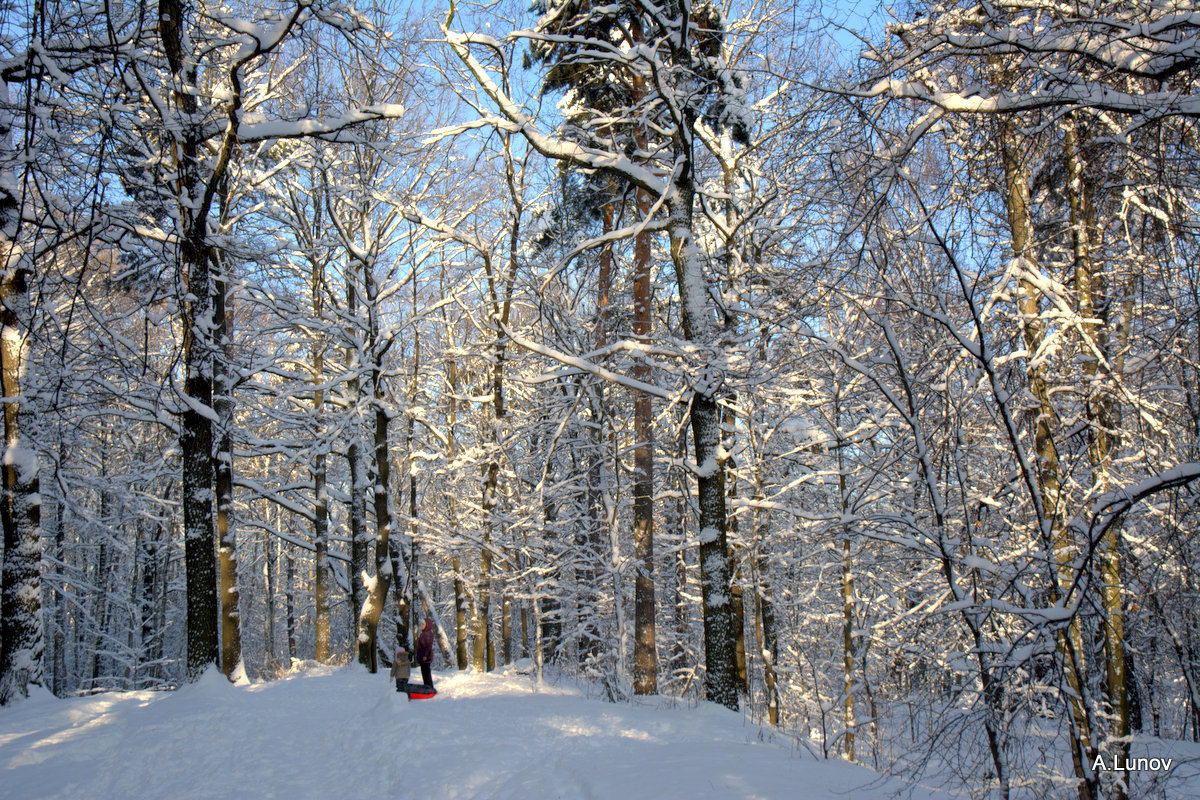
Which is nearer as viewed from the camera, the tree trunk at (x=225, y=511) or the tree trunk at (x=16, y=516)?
the tree trunk at (x=16, y=516)

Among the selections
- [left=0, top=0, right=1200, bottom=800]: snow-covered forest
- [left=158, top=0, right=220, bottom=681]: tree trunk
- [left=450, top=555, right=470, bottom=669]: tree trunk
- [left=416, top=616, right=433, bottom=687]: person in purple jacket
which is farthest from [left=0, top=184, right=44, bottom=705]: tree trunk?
[left=450, top=555, right=470, bottom=669]: tree trunk

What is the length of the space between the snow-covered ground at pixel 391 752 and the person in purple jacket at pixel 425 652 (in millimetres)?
2058

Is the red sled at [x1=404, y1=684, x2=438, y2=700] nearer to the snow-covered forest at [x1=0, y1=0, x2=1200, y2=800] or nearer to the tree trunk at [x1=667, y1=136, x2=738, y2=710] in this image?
the snow-covered forest at [x1=0, y1=0, x2=1200, y2=800]

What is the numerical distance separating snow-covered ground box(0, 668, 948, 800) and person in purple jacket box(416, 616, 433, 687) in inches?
81.0

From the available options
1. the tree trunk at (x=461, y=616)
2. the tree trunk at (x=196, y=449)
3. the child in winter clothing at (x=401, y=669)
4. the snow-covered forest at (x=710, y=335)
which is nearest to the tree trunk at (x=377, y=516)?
the snow-covered forest at (x=710, y=335)

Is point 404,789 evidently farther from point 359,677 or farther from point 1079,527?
point 359,677

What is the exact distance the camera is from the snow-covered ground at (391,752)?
4.56 metres

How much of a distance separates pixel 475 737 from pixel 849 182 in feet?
20.9

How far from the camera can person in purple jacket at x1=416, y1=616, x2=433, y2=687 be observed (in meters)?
10.8

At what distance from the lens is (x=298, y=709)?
814 centimetres

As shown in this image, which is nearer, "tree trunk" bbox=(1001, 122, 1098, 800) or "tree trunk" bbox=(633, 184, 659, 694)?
"tree trunk" bbox=(1001, 122, 1098, 800)

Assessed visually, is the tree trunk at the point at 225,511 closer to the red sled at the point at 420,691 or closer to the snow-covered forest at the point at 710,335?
the snow-covered forest at the point at 710,335

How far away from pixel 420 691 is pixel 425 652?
0.76m

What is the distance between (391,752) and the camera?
658 cm
